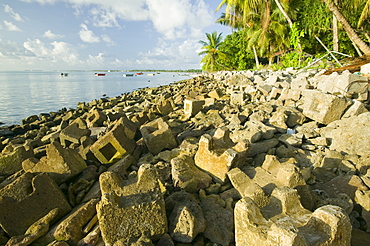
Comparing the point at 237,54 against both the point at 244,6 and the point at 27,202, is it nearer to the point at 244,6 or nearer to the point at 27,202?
the point at 244,6

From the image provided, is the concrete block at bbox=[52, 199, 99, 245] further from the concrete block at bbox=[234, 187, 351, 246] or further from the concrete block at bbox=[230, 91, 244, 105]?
the concrete block at bbox=[230, 91, 244, 105]

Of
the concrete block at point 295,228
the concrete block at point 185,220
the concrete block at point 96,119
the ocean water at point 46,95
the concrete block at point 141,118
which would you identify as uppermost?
the concrete block at point 295,228

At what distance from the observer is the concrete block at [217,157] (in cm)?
269

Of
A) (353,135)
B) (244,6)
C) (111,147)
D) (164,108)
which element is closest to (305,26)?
(244,6)

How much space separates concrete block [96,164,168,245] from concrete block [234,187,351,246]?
2.40 ft

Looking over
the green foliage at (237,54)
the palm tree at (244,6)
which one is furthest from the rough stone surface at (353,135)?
the green foliage at (237,54)

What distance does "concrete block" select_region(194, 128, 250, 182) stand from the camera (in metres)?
2.69

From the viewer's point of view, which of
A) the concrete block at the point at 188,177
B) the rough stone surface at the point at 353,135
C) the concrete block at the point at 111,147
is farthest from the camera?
the concrete block at the point at 111,147

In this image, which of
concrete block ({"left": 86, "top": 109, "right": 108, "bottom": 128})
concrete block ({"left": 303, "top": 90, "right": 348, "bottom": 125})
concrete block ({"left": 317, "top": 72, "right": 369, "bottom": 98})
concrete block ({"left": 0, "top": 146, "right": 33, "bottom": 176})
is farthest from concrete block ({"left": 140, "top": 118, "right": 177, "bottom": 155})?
concrete block ({"left": 317, "top": 72, "right": 369, "bottom": 98})

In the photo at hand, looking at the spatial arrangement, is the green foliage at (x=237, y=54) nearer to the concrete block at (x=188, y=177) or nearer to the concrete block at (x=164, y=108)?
the concrete block at (x=164, y=108)

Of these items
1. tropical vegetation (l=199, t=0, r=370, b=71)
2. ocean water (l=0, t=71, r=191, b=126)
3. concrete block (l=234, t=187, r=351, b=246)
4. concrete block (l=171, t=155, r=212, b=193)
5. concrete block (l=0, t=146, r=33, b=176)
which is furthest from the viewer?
ocean water (l=0, t=71, r=191, b=126)

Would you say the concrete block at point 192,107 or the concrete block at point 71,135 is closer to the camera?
the concrete block at point 71,135

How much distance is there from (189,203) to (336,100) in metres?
3.77

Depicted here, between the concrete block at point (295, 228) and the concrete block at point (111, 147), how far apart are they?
2466mm
